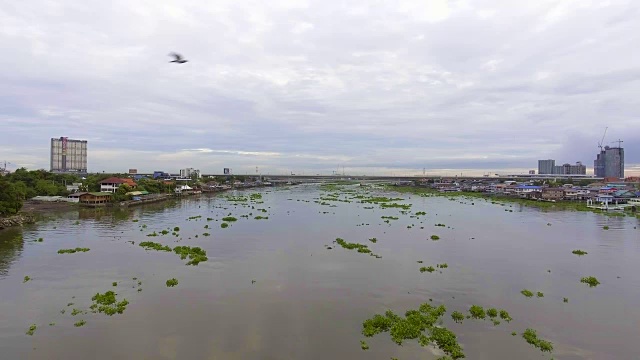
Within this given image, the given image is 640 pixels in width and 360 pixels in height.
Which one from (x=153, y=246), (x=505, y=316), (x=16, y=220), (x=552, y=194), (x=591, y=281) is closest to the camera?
(x=505, y=316)

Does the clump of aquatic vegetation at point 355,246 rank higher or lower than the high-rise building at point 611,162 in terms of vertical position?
lower

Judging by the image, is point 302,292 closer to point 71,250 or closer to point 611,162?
point 71,250

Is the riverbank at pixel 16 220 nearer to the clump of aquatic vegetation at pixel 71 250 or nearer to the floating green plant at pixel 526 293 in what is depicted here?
the clump of aquatic vegetation at pixel 71 250

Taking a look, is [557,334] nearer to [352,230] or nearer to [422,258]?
[422,258]

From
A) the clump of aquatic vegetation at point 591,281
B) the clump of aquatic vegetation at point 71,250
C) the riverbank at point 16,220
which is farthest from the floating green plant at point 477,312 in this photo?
the riverbank at point 16,220

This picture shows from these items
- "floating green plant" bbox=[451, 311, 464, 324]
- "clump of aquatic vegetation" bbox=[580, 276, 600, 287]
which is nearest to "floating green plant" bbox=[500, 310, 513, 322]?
"floating green plant" bbox=[451, 311, 464, 324]

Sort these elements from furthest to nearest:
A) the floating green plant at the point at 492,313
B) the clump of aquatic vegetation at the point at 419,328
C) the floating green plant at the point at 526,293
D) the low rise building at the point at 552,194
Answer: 1. the low rise building at the point at 552,194
2. the floating green plant at the point at 526,293
3. the floating green plant at the point at 492,313
4. the clump of aquatic vegetation at the point at 419,328

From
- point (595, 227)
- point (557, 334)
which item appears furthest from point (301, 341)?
point (595, 227)

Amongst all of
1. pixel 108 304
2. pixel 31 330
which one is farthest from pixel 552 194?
pixel 31 330
